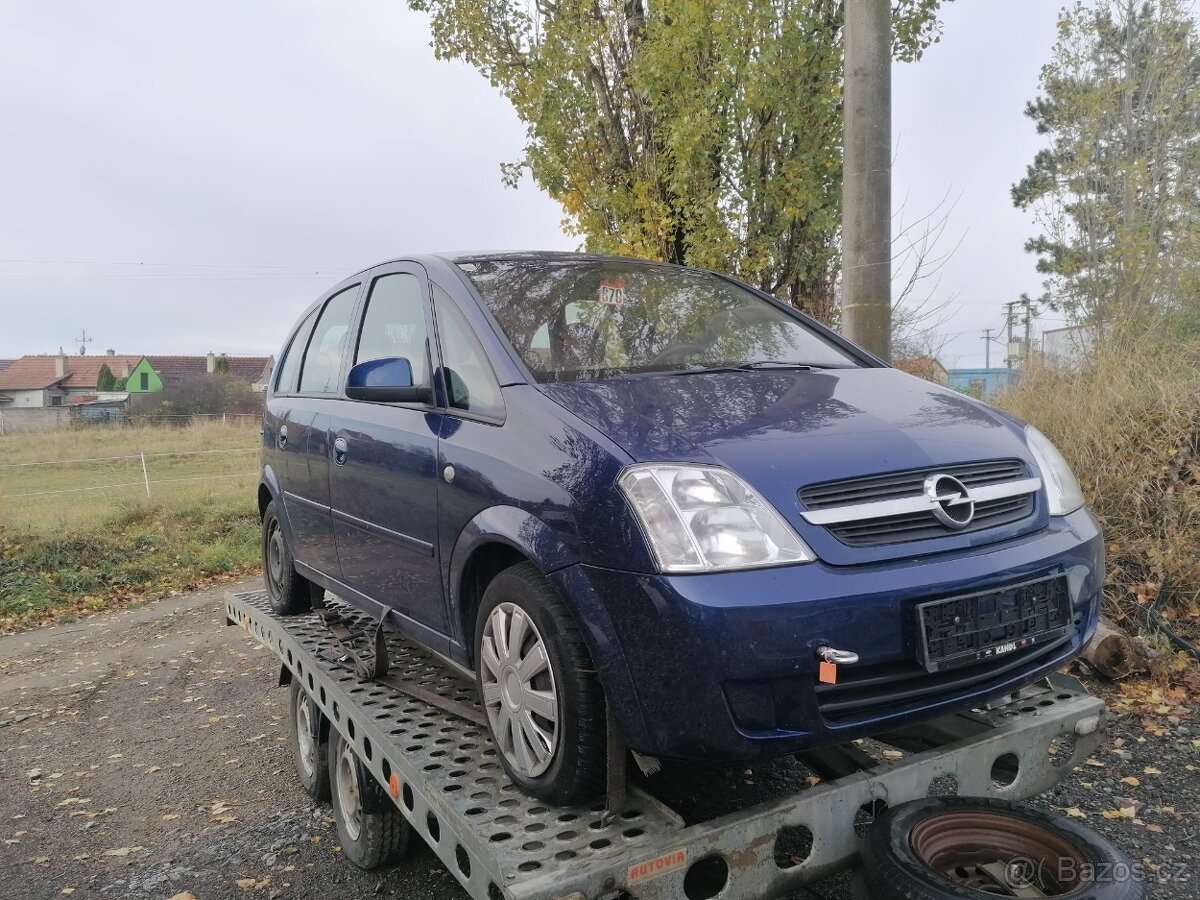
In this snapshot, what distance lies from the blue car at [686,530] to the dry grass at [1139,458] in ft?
8.86

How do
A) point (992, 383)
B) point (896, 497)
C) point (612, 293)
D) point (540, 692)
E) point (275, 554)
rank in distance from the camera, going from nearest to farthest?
point (896, 497), point (540, 692), point (612, 293), point (275, 554), point (992, 383)

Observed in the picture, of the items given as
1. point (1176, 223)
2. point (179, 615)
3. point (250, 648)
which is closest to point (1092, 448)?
point (250, 648)

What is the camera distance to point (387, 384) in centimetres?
282

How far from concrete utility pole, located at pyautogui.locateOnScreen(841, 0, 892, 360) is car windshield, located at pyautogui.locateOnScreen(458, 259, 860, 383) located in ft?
6.56

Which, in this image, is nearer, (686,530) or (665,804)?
(686,530)

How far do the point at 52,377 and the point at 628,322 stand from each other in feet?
188

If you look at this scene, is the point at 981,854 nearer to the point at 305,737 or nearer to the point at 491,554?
the point at 491,554

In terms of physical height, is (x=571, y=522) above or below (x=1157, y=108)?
below

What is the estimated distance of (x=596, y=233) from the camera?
8180 millimetres

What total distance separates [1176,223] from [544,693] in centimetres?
1459

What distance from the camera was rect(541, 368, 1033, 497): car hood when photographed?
205 cm

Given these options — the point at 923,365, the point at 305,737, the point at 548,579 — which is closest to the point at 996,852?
the point at 548,579

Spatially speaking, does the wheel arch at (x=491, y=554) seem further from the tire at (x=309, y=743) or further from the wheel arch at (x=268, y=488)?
the wheel arch at (x=268, y=488)

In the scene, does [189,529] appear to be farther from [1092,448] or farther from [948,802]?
[948,802]
